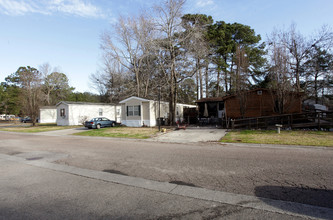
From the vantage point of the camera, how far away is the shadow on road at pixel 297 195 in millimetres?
3283

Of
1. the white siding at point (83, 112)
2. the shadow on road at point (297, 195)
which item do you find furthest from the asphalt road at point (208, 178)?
the white siding at point (83, 112)

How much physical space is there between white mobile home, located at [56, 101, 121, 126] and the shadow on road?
28.8 m

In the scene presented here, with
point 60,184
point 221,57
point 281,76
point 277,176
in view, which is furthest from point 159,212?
point 221,57

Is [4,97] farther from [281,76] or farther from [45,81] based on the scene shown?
[281,76]

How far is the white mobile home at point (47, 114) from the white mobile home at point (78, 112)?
13.7 m

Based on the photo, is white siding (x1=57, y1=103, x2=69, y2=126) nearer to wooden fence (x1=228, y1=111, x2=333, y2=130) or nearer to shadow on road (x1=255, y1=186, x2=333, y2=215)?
wooden fence (x1=228, y1=111, x2=333, y2=130)

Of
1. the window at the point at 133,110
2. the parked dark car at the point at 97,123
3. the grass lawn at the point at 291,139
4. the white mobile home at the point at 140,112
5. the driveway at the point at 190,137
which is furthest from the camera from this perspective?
the window at the point at 133,110

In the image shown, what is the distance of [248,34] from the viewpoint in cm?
3033

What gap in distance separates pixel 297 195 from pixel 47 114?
47.3m

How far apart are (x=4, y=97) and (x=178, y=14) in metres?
55.1

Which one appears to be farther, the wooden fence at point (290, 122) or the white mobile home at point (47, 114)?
the white mobile home at point (47, 114)

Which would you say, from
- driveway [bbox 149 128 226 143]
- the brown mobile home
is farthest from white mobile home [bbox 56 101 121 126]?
the brown mobile home

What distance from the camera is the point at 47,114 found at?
135 feet

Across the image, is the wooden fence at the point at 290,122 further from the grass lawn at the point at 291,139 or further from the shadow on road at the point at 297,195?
the shadow on road at the point at 297,195
